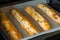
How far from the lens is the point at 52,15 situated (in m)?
1.32

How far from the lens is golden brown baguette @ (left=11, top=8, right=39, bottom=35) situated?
121 centimetres

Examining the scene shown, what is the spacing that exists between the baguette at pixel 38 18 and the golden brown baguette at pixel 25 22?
0.05m

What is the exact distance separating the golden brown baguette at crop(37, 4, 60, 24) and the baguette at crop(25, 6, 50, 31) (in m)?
0.06

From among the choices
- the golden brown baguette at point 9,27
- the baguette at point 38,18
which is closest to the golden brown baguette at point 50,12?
the baguette at point 38,18

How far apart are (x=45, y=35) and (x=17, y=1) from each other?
427 millimetres

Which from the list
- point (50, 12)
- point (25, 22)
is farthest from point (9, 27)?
point (50, 12)

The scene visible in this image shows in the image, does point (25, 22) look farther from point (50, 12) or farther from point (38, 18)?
point (50, 12)

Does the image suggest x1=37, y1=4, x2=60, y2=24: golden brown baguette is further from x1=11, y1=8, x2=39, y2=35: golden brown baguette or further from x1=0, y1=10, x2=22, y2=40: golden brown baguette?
x1=0, y1=10, x2=22, y2=40: golden brown baguette

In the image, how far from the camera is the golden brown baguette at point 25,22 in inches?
47.5

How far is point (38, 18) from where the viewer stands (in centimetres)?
130

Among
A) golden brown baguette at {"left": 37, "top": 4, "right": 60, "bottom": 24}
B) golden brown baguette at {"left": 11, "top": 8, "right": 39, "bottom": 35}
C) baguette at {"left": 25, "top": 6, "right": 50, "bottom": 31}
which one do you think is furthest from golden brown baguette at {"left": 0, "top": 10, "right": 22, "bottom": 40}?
golden brown baguette at {"left": 37, "top": 4, "right": 60, "bottom": 24}

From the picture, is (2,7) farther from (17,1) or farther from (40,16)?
(40,16)

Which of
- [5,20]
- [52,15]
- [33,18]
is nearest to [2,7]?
[5,20]

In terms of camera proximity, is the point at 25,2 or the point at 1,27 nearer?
the point at 1,27
